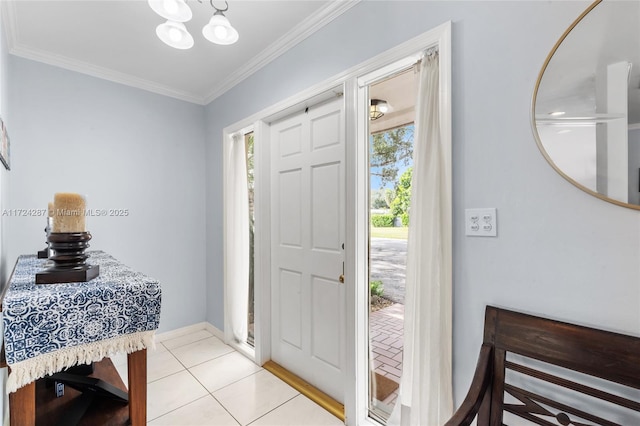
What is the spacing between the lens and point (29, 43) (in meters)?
2.29

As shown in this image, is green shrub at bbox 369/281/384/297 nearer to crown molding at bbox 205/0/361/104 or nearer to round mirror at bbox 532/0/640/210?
round mirror at bbox 532/0/640/210

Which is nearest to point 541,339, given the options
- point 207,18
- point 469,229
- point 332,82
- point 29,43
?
point 469,229

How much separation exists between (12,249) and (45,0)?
71.9 inches

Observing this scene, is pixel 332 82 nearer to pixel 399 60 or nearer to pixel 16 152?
pixel 399 60

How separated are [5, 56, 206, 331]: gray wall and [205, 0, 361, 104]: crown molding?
2.79ft

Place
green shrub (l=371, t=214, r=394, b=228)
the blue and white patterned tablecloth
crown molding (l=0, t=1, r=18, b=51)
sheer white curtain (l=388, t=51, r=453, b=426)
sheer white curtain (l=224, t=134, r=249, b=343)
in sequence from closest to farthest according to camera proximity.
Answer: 1. the blue and white patterned tablecloth
2. sheer white curtain (l=388, t=51, r=453, b=426)
3. crown molding (l=0, t=1, r=18, b=51)
4. green shrub (l=371, t=214, r=394, b=228)
5. sheer white curtain (l=224, t=134, r=249, b=343)

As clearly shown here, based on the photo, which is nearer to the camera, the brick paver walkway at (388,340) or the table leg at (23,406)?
the table leg at (23,406)

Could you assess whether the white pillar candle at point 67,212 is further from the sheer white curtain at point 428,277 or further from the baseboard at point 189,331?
the baseboard at point 189,331

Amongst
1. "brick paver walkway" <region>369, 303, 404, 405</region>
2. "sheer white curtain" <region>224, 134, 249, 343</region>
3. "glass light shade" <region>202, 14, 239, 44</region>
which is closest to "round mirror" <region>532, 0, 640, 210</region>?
"brick paver walkway" <region>369, 303, 404, 405</region>

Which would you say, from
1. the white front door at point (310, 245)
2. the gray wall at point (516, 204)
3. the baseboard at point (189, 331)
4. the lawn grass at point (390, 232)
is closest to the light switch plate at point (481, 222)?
the gray wall at point (516, 204)

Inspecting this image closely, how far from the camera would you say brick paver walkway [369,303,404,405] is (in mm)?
1991

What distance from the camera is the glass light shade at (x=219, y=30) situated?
1561 mm

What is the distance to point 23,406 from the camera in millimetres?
948

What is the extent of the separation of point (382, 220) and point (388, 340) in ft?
2.80
